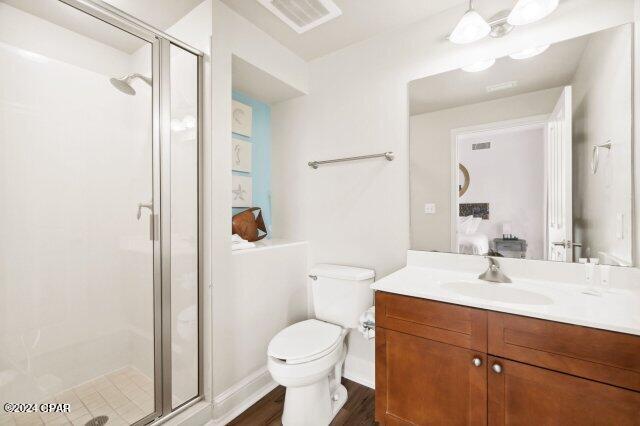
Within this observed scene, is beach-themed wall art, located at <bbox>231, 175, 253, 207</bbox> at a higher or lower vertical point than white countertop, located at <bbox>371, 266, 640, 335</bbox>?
higher

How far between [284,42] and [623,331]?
2.29 meters

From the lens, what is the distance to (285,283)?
2053 millimetres

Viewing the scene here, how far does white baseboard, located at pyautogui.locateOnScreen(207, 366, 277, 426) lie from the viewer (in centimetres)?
159

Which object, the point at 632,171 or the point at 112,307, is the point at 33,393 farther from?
the point at 632,171

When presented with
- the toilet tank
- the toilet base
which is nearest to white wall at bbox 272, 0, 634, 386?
the toilet tank

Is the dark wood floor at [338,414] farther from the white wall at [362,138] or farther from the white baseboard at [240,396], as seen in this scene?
the white wall at [362,138]

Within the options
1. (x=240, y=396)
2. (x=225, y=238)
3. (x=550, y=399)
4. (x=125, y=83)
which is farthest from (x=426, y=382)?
(x=125, y=83)

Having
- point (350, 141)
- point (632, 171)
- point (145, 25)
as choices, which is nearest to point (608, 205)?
point (632, 171)

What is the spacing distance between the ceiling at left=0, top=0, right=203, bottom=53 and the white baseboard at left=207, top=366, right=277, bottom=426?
1967 mm

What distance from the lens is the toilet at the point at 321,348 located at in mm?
1470

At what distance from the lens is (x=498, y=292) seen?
4.59 feet

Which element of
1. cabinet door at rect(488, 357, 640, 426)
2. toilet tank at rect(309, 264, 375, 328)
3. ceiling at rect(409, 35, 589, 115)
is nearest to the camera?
cabinet door at rect(488, 357, 640, 426)

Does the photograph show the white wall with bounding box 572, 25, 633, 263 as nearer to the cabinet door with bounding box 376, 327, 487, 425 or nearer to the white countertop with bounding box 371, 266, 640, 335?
the white countertop with bounding box 371, 266, 640, 335

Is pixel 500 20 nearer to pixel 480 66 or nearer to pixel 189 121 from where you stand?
pixel 480 66
